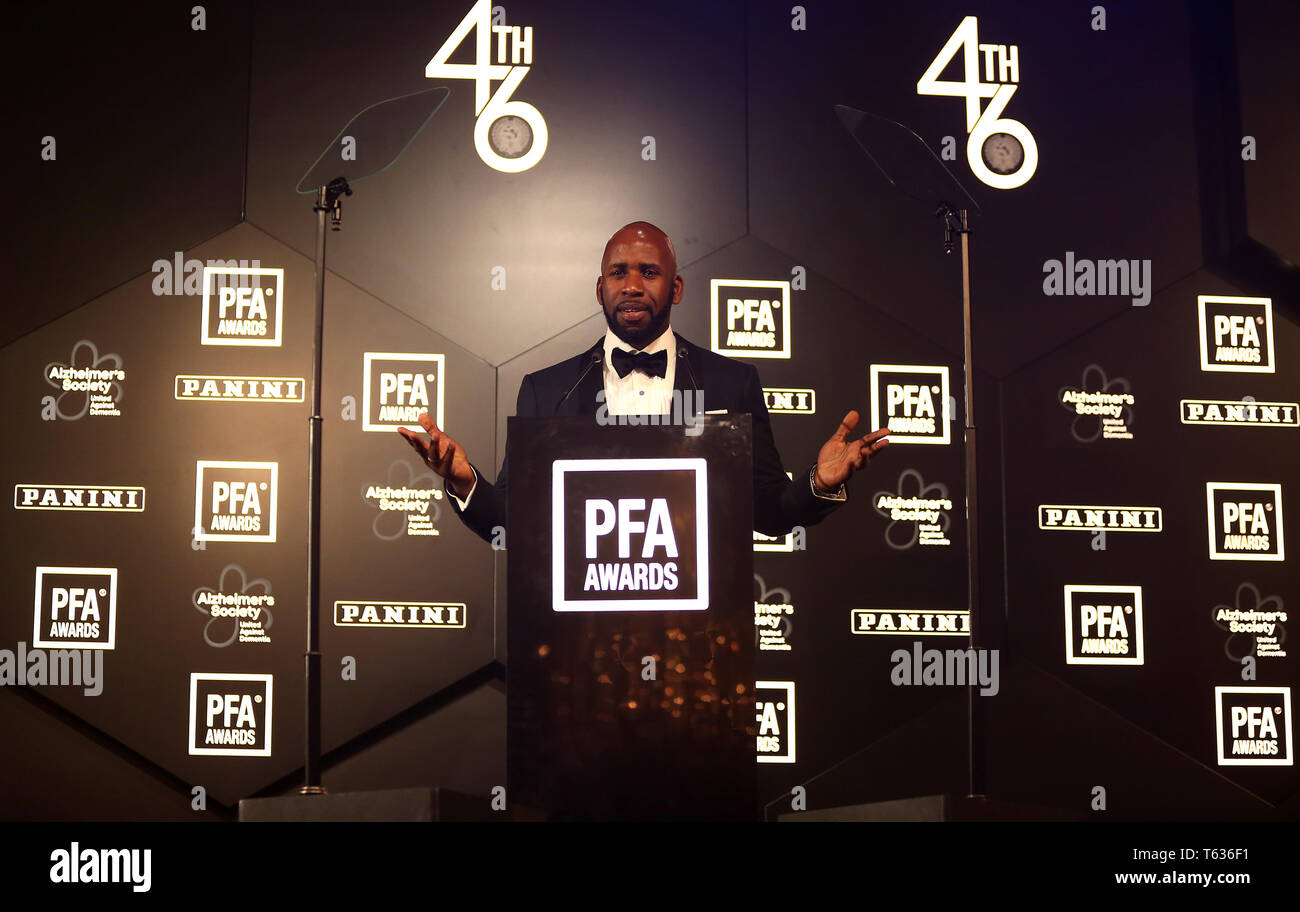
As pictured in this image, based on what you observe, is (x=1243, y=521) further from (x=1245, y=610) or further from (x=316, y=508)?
(x=316, y=508)

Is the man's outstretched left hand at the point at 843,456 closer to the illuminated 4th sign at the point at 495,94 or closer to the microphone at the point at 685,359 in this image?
the microphone at the point at 685,359

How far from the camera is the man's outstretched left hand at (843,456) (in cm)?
243

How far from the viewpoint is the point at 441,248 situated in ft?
13.5

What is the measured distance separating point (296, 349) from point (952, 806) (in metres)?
2.53

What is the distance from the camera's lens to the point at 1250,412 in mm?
4227

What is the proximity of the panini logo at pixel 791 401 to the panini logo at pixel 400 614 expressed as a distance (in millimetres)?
1231

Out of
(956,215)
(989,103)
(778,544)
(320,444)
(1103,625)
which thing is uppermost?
(989,103)

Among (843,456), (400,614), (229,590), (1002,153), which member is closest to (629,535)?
(843,456)

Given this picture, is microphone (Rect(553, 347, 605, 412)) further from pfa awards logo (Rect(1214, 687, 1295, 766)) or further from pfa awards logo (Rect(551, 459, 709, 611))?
pfa awards logo (Rect(1214, 687, 1295, 766))

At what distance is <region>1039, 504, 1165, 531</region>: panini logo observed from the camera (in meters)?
4.13

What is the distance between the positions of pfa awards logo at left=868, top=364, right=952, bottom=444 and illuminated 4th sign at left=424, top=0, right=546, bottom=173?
4.56ft

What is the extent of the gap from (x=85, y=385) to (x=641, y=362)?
6.67ft

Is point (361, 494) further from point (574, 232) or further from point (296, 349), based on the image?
point (574, 232)

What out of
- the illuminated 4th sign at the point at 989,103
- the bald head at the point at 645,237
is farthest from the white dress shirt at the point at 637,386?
the illuminated 4th sign at the point at 989,103
